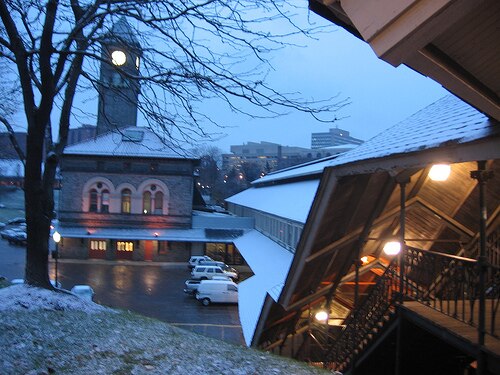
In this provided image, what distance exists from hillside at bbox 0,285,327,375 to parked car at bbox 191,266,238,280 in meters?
22.1

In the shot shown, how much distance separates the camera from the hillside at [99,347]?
5.06 metres

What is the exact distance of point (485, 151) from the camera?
4.43 metres

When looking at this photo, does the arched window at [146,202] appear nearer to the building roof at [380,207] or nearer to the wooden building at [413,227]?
the wooden building at [413,227]

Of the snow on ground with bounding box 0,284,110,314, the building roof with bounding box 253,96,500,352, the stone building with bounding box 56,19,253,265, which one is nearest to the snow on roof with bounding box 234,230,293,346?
the building roof with bounding box 253,96,500,352

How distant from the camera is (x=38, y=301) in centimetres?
761

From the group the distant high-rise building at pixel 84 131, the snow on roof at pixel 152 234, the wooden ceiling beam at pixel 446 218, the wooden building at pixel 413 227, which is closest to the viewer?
the wooden building at pixel 413 227

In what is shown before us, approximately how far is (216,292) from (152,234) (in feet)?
46.8

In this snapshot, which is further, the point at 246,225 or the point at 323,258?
the point at 246,225

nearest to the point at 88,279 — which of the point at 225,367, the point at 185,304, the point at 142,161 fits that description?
the point at 185,304

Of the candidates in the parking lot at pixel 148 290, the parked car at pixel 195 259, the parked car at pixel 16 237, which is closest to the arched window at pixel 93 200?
the parking lot at pixel 148 290

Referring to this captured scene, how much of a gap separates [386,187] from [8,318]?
668cm

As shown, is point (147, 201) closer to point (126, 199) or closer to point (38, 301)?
point (126, 199)

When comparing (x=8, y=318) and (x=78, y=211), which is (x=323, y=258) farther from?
(x=78, y=211)

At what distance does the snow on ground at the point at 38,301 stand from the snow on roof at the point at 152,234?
2827 centimetres
